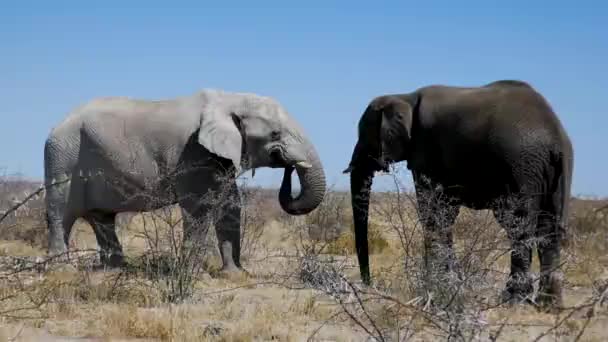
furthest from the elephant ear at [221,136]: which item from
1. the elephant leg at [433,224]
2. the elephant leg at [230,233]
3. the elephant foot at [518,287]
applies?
the elephant foot at [518,287]

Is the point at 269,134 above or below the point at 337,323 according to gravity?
above

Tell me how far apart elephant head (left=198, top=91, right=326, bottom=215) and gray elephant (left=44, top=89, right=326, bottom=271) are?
0.4 inches

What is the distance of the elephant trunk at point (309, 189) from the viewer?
9.40 m

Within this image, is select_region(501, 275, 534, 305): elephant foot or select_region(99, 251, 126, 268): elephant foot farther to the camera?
select_region(99, 251, 126, 268): elephant foot

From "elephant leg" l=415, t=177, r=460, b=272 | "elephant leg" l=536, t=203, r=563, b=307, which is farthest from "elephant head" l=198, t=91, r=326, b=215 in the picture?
"elephant leg" l=536, t=203, r=563, b=307

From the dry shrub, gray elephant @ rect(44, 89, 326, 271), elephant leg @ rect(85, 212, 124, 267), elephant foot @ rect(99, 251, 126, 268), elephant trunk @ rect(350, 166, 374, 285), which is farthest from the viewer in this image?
the dry shrub

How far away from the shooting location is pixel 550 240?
7.04m

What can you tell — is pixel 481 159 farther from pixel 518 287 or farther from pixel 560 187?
pixel 518 287

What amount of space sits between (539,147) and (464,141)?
3.34 ft

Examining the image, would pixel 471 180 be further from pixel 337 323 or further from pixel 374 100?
pixel 337 323

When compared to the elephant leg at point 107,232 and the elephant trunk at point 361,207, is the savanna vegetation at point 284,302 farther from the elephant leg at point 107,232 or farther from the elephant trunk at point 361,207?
the elephant leg at point 107,232

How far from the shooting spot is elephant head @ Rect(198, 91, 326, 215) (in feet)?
30.8

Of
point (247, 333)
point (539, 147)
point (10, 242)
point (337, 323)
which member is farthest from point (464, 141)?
point (10, 242)

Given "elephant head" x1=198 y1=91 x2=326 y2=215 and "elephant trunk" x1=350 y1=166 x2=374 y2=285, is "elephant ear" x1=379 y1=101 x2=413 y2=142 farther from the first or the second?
"elephant head" x1=198 y1=91 x2=326 y2=215
